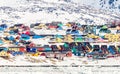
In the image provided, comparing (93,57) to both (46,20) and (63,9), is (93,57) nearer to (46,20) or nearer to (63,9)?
(46,20)

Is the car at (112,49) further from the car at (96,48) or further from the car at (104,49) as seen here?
the car at (96,48)

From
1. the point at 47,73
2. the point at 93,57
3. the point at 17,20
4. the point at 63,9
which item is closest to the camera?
the point at 47,73

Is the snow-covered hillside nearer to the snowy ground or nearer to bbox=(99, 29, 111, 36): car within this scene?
bbox=(99, 29, 111, 36): car

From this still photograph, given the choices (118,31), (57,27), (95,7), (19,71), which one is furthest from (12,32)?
(95,7)

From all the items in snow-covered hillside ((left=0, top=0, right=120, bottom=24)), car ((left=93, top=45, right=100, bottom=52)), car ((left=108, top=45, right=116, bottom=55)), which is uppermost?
car ((left=93, top=45, right=100, bottom=52))

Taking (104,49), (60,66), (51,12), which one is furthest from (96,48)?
(51,12)

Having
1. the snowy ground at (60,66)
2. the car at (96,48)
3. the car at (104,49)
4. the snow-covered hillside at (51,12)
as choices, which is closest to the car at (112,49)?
the car at (104,49)

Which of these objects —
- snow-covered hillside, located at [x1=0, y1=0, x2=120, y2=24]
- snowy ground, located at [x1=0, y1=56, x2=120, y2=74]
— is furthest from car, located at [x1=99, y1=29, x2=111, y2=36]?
snow-covered hillside, located at [x1=0, y1=0, x2=120, y2=24]

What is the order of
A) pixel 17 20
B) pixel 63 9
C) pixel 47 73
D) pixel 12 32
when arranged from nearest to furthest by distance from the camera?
pixel 47 73 → pixel 12 32 → pixel 17 20 → pixel 63 9
